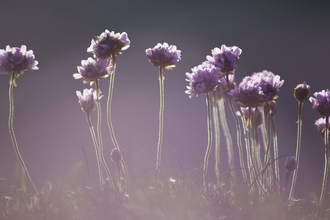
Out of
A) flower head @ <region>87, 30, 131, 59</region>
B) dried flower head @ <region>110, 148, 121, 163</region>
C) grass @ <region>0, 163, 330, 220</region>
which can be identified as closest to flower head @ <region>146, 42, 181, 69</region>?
flower head @ <region>87, 30, 131, 59</region>

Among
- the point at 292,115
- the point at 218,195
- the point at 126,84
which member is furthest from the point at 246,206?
the point at 126,84

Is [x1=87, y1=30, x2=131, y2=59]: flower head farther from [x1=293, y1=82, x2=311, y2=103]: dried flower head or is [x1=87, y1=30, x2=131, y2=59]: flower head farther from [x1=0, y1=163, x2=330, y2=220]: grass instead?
[x1=293, y1=82, x2=311, y2=103]: dried flower head

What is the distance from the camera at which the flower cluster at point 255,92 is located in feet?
6.59

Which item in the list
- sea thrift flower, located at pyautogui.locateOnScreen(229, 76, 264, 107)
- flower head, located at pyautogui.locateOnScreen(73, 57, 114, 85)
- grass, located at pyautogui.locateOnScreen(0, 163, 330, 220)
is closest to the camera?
grass, located at pyautogui.locateOnScreen(0, 163, 330, 220)

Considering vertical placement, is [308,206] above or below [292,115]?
below

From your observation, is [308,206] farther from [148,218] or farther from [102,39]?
[102,39]

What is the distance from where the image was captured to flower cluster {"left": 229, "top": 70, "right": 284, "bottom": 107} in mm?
2008

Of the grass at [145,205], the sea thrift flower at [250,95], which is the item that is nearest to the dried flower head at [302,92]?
the sea thrift flower at [250,95]

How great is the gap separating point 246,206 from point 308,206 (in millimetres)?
398

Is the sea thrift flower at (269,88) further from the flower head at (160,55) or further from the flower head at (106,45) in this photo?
the flower head at (106,45)

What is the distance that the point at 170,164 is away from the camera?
2.45 meters

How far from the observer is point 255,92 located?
200 cm

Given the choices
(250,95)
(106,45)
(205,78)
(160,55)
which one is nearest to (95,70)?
(106,45)

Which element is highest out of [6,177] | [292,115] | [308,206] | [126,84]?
[126,84]
